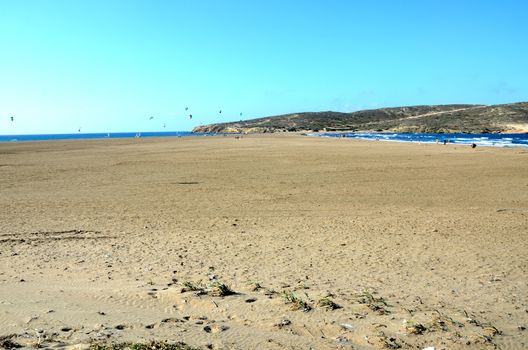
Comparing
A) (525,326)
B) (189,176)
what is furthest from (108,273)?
(189,176)

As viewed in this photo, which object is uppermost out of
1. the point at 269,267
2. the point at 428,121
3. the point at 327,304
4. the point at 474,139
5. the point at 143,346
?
the point at 428,121

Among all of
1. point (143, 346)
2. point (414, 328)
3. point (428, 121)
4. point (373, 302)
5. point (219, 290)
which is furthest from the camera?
point (428, 121)

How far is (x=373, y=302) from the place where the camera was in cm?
518

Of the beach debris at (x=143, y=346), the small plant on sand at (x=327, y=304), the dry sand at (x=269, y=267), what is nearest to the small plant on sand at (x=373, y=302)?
the dry sand at (x=269, y=267)

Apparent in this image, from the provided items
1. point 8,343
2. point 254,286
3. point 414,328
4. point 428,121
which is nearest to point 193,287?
point 254,286

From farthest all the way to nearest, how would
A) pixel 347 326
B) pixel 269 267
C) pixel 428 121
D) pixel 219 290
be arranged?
pixel 428 121, pixel 269 267, pixel 219 290, pixel 347 326

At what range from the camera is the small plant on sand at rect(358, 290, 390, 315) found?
4.93 metres

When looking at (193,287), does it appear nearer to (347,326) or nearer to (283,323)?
(283,323)

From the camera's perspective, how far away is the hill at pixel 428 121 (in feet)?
310

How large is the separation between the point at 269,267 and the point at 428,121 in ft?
378

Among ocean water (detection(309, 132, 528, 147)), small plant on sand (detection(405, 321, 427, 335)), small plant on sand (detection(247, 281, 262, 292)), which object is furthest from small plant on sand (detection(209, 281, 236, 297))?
ocean water (detection(309, 132, 528, 147))

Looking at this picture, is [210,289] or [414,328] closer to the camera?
[414,328]

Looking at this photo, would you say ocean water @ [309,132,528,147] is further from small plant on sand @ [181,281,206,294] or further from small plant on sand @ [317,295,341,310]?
small plant on sand @ [181,281,206,294]

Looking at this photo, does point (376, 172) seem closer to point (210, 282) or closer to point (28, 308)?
point (210, 282)
